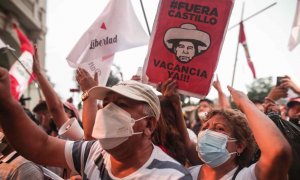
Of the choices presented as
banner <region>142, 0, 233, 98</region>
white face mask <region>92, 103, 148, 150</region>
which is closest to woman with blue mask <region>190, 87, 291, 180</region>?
banner <region>142, 0, 233, 98</region>

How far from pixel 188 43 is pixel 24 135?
1511mm

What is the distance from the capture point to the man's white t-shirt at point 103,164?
191 centimetres

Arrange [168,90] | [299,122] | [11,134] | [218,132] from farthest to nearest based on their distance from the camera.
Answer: [299,122] < [168,90] < [218,132] < [11,134]

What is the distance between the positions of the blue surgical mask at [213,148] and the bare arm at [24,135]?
951mm

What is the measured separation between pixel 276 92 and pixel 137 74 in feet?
4.42

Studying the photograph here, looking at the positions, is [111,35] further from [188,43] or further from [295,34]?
[295,34]

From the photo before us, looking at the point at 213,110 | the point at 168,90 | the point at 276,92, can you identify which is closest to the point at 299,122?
the point at 276,92

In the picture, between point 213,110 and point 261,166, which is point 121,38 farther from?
point 261,166

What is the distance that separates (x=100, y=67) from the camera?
3.76 meters

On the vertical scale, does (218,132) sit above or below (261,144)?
below

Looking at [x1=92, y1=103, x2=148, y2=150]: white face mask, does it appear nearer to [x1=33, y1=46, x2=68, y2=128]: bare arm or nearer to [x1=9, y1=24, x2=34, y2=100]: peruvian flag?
[x1=33, y1=46, x2=68, y2=128]: bare arm

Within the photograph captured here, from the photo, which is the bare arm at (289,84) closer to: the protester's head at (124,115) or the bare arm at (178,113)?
the bare arm at (178,113)

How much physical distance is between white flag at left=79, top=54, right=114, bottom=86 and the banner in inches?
34.0

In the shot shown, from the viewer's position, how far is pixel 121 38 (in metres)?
3.93
